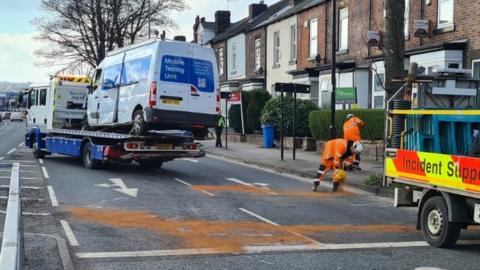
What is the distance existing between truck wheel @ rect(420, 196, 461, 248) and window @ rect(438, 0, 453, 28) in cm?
1332

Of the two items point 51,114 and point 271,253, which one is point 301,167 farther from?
point 271,253

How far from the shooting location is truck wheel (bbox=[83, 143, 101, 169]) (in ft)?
56.7

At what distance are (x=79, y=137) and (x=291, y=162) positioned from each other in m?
6.88

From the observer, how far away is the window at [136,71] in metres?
15.6

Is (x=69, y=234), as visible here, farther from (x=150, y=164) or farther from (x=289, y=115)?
(x=289, y=115)

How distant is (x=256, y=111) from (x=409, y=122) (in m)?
22.6

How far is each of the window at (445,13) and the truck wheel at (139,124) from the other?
11.0 meters

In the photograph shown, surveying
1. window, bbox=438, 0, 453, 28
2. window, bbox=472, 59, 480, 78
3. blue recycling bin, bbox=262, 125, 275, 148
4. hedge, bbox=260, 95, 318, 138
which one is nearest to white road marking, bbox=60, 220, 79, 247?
window, bbox=472, 59, 480, 78

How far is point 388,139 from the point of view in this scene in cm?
925

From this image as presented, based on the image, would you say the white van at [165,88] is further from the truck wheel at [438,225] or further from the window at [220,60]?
the window at [220,60]

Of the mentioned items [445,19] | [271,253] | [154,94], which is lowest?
[271,253]

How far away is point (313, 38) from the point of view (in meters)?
30.2

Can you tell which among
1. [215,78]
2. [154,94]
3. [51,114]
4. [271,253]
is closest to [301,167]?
[215,78]

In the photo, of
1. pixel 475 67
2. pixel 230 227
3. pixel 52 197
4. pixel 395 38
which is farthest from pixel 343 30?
pixel 230 227
